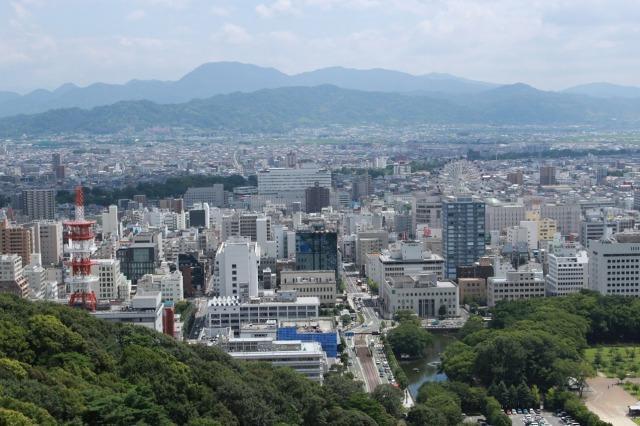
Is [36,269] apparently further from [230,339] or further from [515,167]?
[515,167]

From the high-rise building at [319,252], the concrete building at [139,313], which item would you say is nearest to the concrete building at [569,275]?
the high-rise building at [319,252]

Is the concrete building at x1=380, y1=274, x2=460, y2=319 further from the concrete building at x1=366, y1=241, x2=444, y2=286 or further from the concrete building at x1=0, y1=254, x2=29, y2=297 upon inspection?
the concrete building at x1=0, y1=254, x2=29, y2=297

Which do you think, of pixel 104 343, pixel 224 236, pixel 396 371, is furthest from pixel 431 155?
pixel 104 343

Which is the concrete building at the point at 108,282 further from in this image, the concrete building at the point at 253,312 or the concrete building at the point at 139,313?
the concrete building at the point at 139,313

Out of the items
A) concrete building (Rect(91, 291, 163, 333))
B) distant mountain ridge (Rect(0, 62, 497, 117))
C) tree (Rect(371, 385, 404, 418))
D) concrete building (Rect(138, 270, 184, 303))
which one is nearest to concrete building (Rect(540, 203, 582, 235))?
concrete building (Rect(138, 270, 184, 303))

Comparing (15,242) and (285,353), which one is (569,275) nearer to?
(285,353)

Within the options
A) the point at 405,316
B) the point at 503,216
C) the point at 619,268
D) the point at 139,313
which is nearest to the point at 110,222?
the point at 503,216
